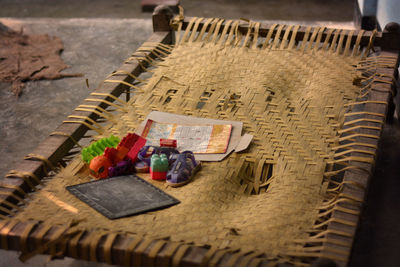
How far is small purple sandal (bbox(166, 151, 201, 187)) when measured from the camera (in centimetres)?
219

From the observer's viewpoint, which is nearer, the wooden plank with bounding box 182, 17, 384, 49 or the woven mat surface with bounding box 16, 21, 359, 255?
the woven mat surface with bounding box 16, 21, 359, 255

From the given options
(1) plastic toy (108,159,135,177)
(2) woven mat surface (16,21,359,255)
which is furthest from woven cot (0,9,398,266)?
(1) plastic toy (108,159,135,177)

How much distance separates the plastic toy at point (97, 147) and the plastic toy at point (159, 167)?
28 centimetres

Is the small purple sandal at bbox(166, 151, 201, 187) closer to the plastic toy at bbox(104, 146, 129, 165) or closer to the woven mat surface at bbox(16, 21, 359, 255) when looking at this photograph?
the woven mat surface at bbox(16, 21, 359, 255)

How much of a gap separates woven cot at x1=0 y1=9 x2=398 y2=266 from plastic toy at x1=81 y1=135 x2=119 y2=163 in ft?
0.21

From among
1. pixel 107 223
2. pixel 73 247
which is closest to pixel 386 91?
pixel 107 223

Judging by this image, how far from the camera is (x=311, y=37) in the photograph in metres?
3.24

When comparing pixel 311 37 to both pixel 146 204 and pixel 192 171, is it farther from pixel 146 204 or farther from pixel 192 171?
pixel 146 204

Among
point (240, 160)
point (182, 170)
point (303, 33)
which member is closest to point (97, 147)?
point (182, 170)

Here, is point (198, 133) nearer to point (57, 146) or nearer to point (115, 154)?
point (115, 154)

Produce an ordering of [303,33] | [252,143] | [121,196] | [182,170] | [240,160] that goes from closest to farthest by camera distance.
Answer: [121,196]
[182,170]
[240,160]
[252,143]
[303,33]

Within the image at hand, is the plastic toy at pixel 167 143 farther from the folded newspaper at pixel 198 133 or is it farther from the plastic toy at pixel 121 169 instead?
the plastic toy at pixel 121 169

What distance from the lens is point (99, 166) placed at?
2.21 m

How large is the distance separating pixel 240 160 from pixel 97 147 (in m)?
0.65
